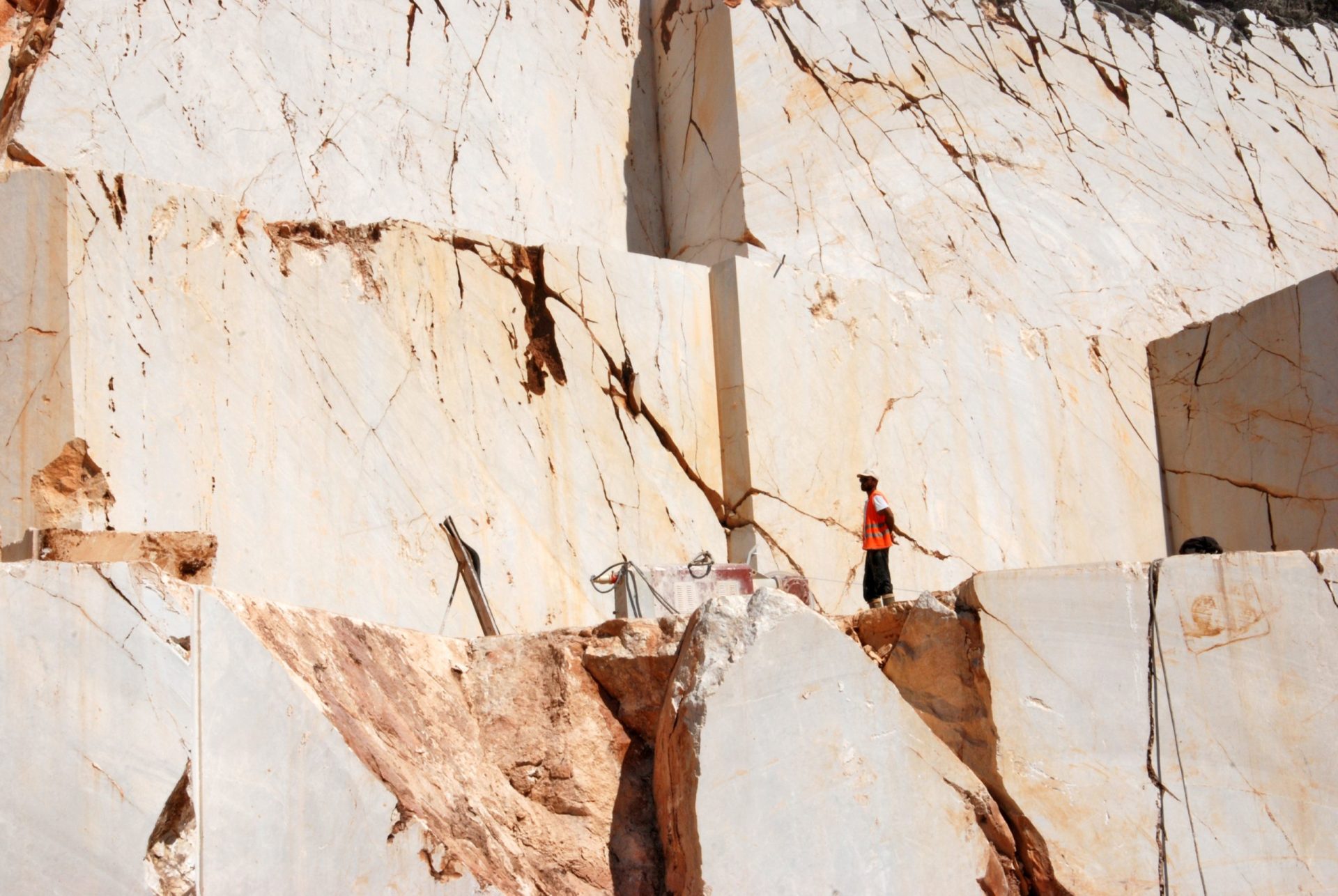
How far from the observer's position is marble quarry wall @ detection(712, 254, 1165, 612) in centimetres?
580

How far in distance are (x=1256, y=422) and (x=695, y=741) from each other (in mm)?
4691

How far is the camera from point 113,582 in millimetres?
2777

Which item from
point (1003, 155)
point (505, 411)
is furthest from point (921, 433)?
point (1003, 155)

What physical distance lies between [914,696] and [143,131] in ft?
12.8

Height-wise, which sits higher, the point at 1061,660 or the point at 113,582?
the point at 113,582

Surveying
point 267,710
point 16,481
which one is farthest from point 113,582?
point 16,481

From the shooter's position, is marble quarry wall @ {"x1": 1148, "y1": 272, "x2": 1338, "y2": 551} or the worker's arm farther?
marble quarry wall @ {"x1": 1148, "y1": 272, "x2": 1338, "y2": 551}

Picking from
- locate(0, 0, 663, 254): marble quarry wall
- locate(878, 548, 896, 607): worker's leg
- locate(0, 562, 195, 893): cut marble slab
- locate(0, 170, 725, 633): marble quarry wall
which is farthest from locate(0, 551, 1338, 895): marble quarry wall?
locate(0, 0, 663, 254): marble quarry wall

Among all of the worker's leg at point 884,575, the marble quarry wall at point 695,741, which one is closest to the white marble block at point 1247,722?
the marble quarry wall at point 695,741

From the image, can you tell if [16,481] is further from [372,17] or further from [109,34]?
[372,17]

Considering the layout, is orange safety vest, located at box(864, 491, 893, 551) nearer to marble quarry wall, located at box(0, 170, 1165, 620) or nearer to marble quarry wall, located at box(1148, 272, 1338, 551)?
marble quarry wall, located at box(0, 170, 1165, 620)

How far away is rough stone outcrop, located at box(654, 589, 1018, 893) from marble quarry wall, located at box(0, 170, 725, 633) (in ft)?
5.46

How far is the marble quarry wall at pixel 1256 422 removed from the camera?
21.9 feet

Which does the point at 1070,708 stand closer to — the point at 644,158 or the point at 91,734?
the point at 91,734
